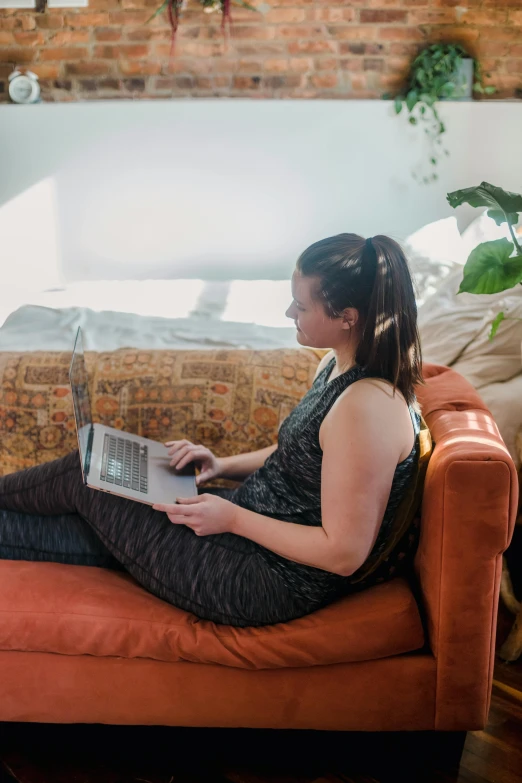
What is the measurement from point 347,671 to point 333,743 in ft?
0.71

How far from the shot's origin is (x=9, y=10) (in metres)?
4.09

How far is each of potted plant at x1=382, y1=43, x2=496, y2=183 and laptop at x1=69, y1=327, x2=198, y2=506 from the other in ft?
9.14

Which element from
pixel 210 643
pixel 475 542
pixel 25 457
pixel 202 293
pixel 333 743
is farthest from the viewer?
pixel 202 293

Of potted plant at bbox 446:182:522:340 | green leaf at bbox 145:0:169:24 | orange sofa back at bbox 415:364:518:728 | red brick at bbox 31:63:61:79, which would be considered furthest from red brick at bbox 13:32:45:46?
orange sofa back at bbox 415:364:518:728

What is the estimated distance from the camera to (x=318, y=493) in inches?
56.9

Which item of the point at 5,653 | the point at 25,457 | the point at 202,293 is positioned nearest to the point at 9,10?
the point at 202,293

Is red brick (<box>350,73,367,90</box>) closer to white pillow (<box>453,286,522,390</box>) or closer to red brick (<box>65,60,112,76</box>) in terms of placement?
red brick (<box>65,60,112,76</box>)

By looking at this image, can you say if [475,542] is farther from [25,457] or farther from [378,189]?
[378,189]

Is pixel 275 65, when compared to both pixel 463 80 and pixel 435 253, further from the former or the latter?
pixel 435 253

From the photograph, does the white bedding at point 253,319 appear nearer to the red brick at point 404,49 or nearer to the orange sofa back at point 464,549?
the orange sofa back at point 464,549

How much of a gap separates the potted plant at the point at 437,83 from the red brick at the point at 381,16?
207mm

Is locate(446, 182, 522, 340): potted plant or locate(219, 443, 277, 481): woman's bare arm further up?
locate(446, 182, 522, 340): potted plant

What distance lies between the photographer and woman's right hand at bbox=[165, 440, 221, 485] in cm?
172

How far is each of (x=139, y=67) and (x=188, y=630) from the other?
3450 millimetres
